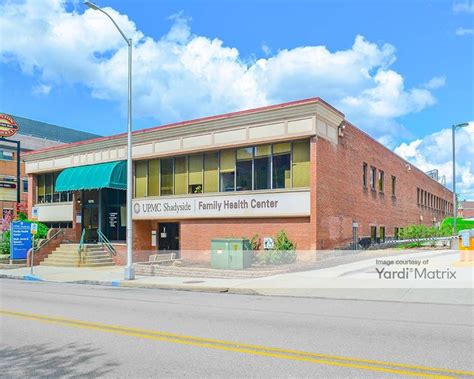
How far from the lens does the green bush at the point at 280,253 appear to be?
20109 mm

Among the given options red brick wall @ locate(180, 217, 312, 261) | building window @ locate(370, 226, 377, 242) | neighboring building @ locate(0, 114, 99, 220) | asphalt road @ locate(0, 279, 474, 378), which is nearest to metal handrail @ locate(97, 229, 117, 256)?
red brick wall @ locate(180, 217, 312, 261)

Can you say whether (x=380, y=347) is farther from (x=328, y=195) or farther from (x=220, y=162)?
(x=220, y=162)

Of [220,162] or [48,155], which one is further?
[48,155]

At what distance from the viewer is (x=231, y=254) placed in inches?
776

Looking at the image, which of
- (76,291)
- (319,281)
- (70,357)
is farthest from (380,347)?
(76,291)

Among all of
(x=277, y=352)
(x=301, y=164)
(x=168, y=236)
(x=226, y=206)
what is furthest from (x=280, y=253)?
(x=277, y=352)

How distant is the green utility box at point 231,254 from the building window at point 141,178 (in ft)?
27.8

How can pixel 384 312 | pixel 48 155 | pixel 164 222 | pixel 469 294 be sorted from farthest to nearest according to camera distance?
pixel 48 155 → pixel 164 222 → pixel 469 294 → pixel 384 312

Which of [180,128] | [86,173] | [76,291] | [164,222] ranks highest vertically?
[180,128]

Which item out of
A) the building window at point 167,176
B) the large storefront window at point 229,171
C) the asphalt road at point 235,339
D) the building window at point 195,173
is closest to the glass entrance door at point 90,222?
the large storefront window at point 229,171

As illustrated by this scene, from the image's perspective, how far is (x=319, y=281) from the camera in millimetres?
16047

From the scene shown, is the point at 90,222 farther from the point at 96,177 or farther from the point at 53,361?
the point at 53,361

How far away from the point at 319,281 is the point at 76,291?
26.4 ft

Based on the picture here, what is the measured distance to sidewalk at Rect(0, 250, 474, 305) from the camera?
13008 mm
